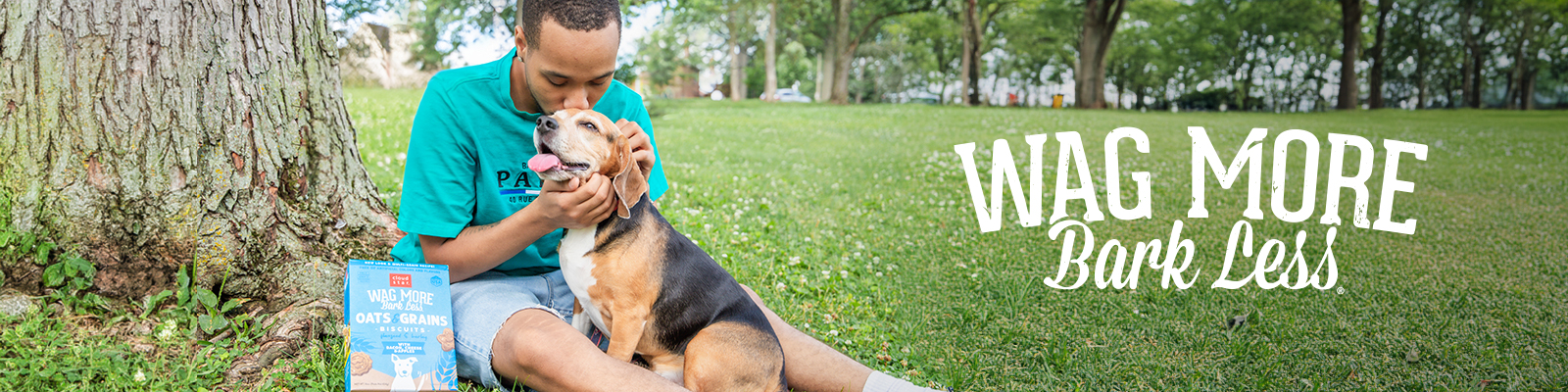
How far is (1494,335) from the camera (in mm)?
4652

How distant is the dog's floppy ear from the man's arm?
0.04m

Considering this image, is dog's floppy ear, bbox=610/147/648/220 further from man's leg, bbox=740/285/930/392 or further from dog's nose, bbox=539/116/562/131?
man's leg, bbox=740/285/930/392

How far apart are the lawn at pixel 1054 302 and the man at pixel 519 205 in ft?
1.34

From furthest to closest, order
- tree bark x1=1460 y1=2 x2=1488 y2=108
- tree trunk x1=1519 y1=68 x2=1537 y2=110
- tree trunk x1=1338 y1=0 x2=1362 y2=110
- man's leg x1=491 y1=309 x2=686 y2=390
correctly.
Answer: tree trunk x1=1519 y1=68 x2=1537 y2=110
tree bark x1=1460 y1=2 x2=1488 y2=108
tree trunk x1=1338 y1=0 x2=1362 y2=110
man's leg x1=491 y1=309 x2=686 y2=390

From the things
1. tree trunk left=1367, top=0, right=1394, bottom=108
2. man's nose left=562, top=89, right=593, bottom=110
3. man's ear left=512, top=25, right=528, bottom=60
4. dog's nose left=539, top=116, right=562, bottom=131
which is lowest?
dog's nose left=539, top=116, right=562, bottom=131

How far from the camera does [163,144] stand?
10.8 feet

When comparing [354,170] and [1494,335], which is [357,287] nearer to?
[354,170]

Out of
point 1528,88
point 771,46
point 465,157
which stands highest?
point 771,46

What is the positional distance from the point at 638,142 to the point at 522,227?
0.51 m

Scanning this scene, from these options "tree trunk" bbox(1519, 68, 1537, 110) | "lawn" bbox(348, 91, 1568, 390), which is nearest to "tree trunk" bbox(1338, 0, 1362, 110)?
"tree trunk" bbox(1519, 68, 1537, 110)

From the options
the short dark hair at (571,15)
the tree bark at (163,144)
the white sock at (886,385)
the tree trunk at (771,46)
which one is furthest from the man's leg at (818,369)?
the tree trunk at (771,46)

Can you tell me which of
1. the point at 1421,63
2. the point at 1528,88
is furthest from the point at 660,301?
the point at 1421,63

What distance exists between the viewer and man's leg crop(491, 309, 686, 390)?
281cm

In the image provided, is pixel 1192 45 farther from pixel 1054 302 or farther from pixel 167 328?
pixel 167 328
